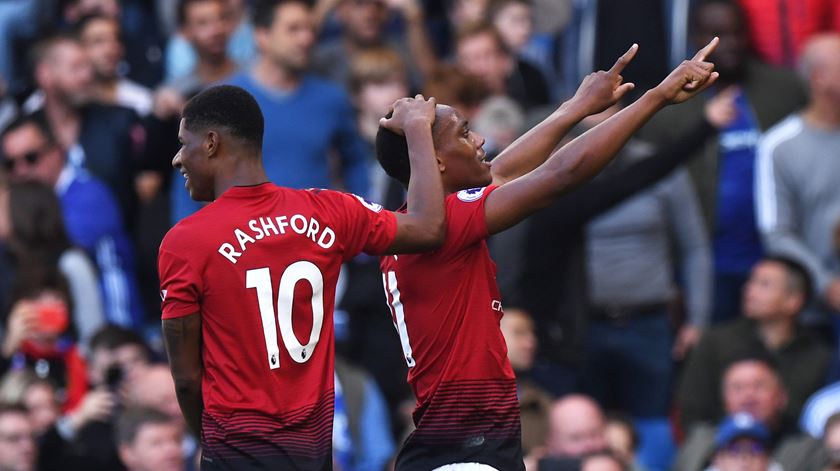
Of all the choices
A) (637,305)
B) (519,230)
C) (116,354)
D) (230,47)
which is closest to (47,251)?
(116,354)

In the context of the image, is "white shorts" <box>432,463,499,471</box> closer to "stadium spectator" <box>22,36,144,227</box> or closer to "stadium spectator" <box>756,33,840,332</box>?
"stadium spectator" <box>756,33,840,332</box>

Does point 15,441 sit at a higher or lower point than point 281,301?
lower

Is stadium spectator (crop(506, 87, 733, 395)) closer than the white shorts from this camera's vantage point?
No

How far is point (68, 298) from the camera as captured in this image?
410 inches

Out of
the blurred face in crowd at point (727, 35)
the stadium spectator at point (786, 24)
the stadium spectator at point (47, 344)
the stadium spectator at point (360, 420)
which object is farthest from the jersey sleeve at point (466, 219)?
the stadium spectator at point (786, 24)

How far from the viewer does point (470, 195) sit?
622 centimetres

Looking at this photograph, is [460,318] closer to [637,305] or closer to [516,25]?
[637,305]

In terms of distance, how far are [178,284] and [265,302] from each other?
28 cm

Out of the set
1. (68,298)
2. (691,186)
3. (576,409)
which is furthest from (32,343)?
(691,186)

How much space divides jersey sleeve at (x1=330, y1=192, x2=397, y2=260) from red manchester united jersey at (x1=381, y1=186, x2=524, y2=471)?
0.78 ft

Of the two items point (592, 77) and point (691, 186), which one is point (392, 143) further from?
point (691, 186)

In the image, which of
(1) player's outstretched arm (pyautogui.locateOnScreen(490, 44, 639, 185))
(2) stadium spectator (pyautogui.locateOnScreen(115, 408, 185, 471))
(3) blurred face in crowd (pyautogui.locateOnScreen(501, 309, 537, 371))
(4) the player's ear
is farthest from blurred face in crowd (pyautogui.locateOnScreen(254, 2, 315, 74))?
(4) the player's ear

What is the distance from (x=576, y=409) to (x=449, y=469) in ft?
10.8

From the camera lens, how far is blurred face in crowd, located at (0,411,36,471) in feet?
30.7
